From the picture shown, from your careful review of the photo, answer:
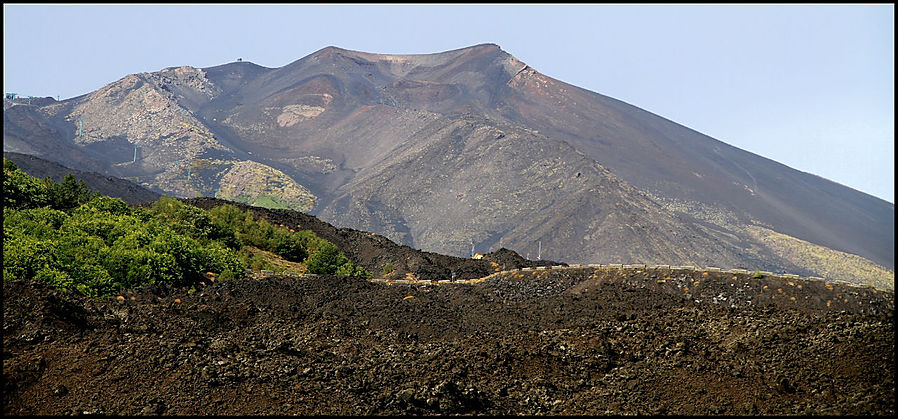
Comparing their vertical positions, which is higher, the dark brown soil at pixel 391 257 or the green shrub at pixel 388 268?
the dark brown soil at pixel 391 257

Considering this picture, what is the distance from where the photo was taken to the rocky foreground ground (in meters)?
15.6

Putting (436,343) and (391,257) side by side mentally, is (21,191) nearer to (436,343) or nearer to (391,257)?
(391,257)

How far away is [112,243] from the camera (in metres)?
27.5

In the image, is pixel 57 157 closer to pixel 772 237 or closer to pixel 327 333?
Result: pixel 772 237

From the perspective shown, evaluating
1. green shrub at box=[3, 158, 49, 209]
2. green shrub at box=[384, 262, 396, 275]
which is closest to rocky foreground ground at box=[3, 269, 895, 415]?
green shrub at box=[3, 158, 49, 209]

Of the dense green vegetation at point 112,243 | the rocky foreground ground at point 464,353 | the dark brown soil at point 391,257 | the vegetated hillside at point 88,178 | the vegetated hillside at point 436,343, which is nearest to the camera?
the rocky foreground ground at point 464,353

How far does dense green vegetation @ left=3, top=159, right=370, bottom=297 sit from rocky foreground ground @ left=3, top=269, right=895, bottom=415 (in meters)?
1.52

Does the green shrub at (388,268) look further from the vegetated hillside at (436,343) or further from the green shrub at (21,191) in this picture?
the green shrub at (21,191)

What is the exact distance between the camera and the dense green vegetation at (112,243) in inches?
918

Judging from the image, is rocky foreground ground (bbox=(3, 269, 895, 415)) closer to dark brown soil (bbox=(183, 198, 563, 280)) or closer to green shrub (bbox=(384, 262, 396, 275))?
dark brown soil (bbox=(183, 198, 563, 280))

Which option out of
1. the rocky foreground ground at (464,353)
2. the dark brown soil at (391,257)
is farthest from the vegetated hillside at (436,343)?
the dark brown soil at (391,257)

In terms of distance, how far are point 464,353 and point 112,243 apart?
14.3m

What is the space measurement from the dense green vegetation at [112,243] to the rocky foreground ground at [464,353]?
1.52 metres

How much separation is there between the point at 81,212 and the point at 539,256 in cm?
11453
